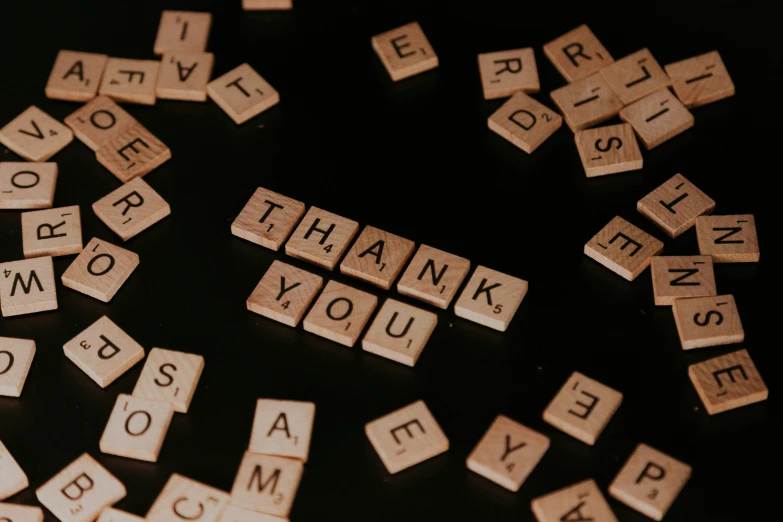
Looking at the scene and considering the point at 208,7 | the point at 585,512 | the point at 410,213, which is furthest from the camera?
the point at 208,7

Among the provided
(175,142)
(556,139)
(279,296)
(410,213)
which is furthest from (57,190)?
(556,139)

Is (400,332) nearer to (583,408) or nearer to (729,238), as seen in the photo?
(583,408)

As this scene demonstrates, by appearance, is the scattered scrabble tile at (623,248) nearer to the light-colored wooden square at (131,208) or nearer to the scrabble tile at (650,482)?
the scrabble tile at (650,482)

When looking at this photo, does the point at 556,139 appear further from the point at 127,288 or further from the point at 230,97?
the point at 127,288

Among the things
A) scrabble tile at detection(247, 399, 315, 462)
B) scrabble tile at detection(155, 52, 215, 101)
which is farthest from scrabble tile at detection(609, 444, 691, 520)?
scrabble tile at detection(155, 52, 215, 101)

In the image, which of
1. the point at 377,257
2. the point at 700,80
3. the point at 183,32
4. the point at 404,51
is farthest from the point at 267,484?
the point at 700,80

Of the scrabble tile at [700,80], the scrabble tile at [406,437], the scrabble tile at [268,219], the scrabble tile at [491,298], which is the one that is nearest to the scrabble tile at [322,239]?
the scrabble tile at [268,219]
